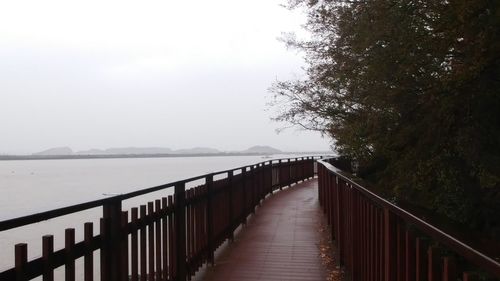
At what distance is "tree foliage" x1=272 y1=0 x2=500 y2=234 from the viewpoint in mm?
5879

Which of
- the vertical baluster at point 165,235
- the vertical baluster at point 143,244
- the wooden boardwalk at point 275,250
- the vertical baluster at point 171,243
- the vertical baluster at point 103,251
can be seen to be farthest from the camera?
the wooden boardwalk at point 275,250

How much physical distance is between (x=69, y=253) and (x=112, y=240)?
63 cm

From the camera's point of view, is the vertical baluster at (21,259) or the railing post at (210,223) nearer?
the vertical baluster at (21,259)

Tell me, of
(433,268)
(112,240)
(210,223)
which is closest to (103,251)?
(112,240)

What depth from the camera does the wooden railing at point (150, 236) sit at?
9.22 ft

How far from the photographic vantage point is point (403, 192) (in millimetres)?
8180

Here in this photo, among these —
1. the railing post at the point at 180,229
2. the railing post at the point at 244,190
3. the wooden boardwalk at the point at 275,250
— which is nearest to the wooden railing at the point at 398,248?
the wooden boardwalk at the point at 275,250

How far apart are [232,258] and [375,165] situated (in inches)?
252

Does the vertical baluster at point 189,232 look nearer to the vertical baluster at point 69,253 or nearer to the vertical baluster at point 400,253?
the vertical baluster at point 69,253

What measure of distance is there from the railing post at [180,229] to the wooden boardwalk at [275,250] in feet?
2.81

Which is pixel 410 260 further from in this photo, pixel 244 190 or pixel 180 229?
pixel 244 190

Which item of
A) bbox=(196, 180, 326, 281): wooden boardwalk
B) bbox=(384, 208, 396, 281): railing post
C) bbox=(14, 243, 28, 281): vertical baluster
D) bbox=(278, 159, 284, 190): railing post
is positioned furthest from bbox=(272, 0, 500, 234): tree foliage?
bbox=(278, 159, 284, 190): railing post

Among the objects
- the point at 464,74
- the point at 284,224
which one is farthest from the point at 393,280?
the point at 284,224

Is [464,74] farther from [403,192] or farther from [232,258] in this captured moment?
[232,258]
